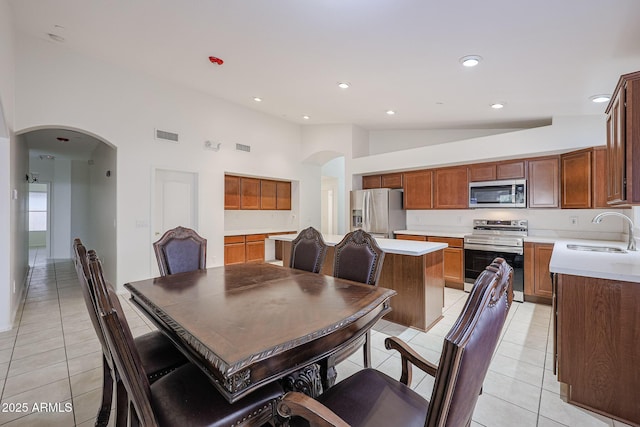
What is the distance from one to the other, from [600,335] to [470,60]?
250 centimetres

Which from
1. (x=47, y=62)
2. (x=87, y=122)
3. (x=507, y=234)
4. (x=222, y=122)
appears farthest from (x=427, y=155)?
(x=47, y=62)

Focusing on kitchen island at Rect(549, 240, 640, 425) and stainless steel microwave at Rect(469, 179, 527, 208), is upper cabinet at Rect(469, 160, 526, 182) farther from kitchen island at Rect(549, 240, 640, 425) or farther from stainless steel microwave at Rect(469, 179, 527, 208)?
kitchen island at Rect(549, 240, 640, 425)

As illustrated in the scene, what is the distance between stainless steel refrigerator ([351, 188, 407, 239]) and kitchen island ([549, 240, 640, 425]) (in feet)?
11.6

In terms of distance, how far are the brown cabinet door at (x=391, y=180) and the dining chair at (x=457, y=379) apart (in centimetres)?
474

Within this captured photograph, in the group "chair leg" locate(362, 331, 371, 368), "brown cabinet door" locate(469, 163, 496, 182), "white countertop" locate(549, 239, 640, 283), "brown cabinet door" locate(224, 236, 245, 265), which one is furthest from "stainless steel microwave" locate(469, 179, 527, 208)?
"brown cabinet door" locate(224, 236, 245, 265)

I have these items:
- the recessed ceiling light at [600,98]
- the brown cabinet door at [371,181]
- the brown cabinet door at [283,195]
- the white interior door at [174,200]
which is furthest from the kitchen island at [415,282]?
the brown cabinet door at [283,195]

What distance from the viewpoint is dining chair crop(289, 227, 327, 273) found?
8.59 feet

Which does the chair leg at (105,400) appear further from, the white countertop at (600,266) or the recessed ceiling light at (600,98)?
the recessed ceiling light at (600,98)

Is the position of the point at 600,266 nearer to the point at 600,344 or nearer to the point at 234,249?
the point at 600,344

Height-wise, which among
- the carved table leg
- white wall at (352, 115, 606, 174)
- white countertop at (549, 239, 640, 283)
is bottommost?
the carved table leg

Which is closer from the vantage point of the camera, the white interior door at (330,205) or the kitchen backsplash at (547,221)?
the kitchen backsplash at (547,221)

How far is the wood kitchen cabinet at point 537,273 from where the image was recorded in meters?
3.73

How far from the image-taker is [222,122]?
17.5ft

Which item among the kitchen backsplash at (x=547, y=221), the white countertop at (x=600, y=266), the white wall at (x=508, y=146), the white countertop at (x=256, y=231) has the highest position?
the white wall at (x=508, y=146)
